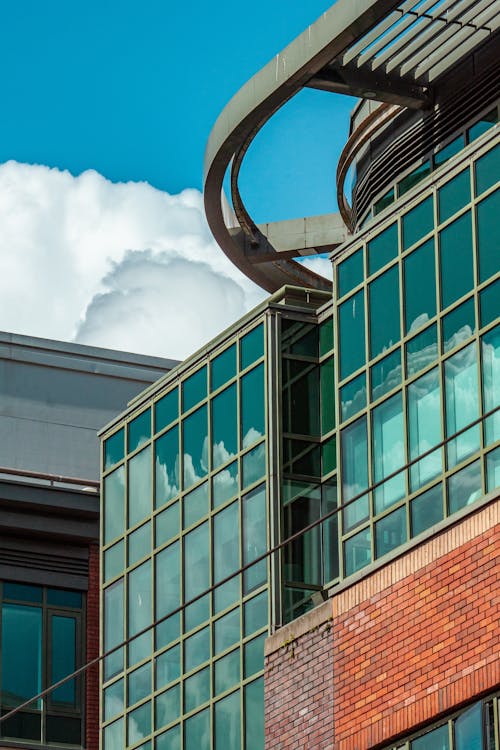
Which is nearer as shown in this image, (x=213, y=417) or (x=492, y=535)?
(x=492, y=535)

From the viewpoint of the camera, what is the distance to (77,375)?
45531mm

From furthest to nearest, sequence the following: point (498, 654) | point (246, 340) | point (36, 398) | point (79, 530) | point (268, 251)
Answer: point (36, 398), point (79, 530), point (268, 251), point (246, 340), point (498, 654)

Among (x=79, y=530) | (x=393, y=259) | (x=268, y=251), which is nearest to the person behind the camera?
(x=393, y=259)

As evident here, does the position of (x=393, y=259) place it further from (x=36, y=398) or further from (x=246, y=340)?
(x=36, y=398)

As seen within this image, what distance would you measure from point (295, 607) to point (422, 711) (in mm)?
4553

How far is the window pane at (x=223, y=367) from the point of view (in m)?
32.3

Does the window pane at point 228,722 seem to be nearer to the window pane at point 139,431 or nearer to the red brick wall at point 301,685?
the red brick wall at point 301,685

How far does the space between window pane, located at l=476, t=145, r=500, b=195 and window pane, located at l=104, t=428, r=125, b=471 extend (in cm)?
1023

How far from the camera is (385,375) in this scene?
92.1 ft

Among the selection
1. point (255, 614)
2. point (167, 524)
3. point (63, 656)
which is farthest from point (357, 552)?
point (63, 656)

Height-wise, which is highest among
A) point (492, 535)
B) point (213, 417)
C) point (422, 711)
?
point (213, 417)

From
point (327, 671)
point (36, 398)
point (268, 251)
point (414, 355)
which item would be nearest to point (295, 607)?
point (327, 671)

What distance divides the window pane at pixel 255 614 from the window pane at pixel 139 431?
470cm

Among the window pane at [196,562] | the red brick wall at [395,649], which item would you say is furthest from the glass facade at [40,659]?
the red brick wall at [395,649]
